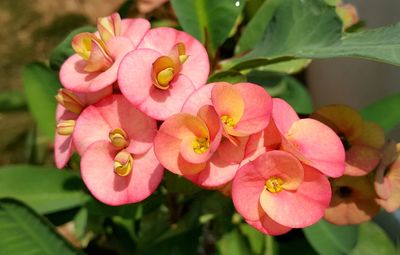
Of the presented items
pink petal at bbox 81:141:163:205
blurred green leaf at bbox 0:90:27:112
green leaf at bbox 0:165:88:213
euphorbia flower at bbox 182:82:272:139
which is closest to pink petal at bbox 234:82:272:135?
euphorbia flower at bbox 182:82:272:139

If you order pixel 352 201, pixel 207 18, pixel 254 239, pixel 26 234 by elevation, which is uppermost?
pixel 207 18

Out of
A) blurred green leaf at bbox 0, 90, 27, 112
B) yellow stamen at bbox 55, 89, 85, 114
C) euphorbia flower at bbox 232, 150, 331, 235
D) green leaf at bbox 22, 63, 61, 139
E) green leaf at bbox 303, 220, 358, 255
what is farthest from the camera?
blurred green leaf at bbox 0, 90, 27, 112

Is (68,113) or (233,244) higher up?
(68,113)

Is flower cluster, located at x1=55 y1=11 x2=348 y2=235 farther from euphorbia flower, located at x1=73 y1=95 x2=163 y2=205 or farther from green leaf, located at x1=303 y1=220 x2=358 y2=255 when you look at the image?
green leaf, located at x1=303 y1=220 x2=358 y2=255

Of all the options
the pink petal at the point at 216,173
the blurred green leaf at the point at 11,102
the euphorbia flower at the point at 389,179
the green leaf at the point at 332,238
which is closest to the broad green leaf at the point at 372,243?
the green leaf at the point at 332,238

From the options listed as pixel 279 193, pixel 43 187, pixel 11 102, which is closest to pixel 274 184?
pixel 279 193

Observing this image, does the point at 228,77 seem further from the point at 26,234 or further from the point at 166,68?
the point at 26,234

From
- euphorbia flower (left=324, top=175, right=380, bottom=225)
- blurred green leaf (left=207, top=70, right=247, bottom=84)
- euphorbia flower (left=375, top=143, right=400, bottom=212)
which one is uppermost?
blurred green leaf (left=207, top=70, right=247, bottom=84)

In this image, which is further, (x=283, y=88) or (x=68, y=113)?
(x=283, y=88)
